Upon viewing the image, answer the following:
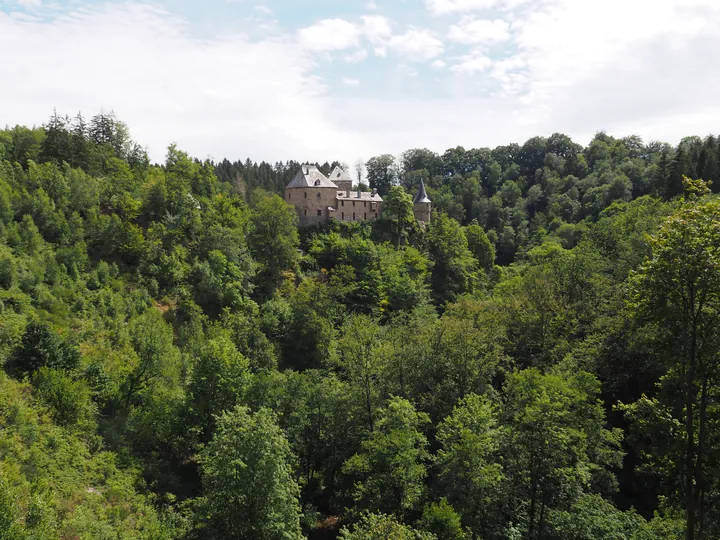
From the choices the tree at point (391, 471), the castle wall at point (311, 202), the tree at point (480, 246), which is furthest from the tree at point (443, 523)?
the tree at point (480, 246)

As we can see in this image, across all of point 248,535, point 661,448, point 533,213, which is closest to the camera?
point 661,448

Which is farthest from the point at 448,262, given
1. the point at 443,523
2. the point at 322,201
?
the point at 443,523

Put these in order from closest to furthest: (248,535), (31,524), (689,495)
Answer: (689,495)
(31,524)
(248,535)

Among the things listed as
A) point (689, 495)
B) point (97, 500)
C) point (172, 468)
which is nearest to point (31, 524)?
point (97, 500)

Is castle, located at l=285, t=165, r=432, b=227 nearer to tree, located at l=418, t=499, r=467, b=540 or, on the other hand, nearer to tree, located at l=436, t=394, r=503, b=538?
tree, located at l=436, t=394, r=503, b=538

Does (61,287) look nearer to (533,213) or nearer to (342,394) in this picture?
(342,394)

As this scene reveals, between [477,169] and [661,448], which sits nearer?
[661,448]
